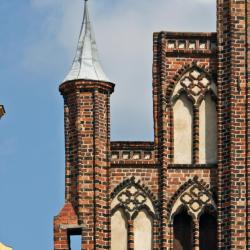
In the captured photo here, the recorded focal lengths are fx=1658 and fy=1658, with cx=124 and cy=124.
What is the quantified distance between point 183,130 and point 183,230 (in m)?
1.84

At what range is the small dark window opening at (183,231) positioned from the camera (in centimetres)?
2858

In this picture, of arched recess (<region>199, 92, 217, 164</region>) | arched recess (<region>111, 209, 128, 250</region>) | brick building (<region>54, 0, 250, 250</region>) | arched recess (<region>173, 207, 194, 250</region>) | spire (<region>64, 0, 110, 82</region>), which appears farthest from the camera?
spire (<region>64, 0, 110, 82</region>)

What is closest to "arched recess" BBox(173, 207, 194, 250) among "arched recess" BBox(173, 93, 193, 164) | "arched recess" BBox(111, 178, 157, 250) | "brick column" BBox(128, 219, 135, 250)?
"arched recess" BBox(111, 178, 157, 250)

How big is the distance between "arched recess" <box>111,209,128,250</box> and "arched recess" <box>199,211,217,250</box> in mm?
1299

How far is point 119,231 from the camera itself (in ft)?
93.8

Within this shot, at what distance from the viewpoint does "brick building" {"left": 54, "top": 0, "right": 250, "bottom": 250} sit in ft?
93.0

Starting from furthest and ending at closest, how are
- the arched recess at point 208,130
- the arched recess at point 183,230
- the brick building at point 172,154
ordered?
the arched recess at point 208,130, the arched recess at point 183,230, the brick building at point 172,154

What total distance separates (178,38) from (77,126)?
2536 millimetres

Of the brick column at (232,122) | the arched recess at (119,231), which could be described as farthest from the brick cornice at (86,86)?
the arched recess at (119,231)

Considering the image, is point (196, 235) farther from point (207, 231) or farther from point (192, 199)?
point (192, 199)

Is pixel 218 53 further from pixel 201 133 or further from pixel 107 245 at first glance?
pixel 107 245

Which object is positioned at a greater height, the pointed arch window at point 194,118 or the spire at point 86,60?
the spire at point 86,60

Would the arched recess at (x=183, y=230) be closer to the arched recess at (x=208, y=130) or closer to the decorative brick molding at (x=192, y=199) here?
the decorative brick molding at (x=192, y=199)

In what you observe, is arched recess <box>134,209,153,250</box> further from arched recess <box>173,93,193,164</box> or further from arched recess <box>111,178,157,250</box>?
arched recess <box>173,93,193,164</box>
